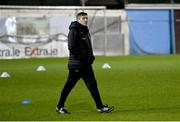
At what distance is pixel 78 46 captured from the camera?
1196 cm

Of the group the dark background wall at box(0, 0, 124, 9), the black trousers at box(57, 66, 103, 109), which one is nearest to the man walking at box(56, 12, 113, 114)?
the black trousers at box(57, 66, 103, 109)

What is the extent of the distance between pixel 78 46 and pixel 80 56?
0.68 feet

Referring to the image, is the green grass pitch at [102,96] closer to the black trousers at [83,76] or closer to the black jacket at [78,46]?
the black trousers at [83,76]

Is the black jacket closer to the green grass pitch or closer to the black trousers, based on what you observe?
the black trousers

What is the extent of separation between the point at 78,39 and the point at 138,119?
6.83ft

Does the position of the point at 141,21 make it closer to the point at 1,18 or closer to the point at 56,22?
the point at 56,22

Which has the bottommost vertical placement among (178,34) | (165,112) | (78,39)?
(178,34)

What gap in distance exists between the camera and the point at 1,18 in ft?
134

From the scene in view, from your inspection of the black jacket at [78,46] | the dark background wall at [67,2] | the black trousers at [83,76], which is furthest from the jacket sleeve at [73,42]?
the dark background wall at [67,2]

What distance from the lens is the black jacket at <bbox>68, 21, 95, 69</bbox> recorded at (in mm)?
11883

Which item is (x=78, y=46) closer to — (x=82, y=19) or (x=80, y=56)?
(x=80, y=56)

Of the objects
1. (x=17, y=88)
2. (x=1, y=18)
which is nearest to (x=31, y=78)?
(x=17, y=88)

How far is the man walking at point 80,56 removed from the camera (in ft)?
39.0

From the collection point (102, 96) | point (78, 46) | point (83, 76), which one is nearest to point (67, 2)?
point (102, 96)
